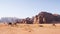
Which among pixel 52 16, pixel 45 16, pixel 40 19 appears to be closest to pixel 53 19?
pixel 52 16

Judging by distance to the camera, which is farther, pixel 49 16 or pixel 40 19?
pixel 49 16

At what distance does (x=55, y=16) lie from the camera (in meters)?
84.8

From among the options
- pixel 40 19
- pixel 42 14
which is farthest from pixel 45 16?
pixel 40 19

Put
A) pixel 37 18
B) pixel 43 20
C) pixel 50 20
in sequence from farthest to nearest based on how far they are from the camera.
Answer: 1. pixel 50 20
2. pixel 43 20
3. pixel 37 18

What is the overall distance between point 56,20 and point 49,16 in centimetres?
689

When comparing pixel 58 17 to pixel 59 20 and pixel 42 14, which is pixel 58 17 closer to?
pixel 59 20

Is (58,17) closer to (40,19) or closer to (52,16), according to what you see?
(52,16)

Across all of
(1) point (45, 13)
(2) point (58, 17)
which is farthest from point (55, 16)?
(1) point (45, 13)

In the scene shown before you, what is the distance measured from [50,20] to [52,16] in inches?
129

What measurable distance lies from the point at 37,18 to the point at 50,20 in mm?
13503

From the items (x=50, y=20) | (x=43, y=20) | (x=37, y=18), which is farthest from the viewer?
(x=50, y=20)

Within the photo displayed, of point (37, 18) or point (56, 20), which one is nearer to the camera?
point (37, 18)

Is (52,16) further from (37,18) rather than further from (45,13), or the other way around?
(37,18)

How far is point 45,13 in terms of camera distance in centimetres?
8050
